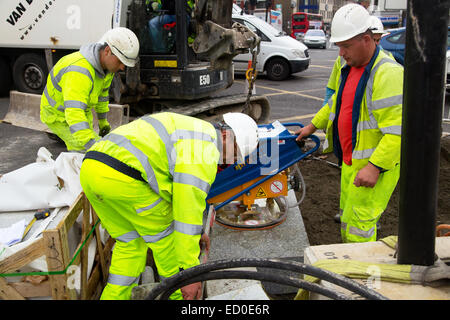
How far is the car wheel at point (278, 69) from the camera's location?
1365 centimetres

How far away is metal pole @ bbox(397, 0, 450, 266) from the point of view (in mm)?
1215

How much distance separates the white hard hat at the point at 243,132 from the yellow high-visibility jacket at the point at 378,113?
0.76 metres

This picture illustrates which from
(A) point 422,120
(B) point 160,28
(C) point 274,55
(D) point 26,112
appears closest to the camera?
(A) point 422,120

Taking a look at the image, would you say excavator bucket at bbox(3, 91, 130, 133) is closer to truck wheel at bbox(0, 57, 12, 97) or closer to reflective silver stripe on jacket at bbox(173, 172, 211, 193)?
truck wheel at bbox(0, 57, 12, 97)

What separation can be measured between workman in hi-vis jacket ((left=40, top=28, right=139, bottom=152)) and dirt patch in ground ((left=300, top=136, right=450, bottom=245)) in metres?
2.34

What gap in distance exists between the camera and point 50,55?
8.05 metres

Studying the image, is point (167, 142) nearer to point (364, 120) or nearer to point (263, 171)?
point (364, 120)

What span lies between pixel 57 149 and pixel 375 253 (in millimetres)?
6169

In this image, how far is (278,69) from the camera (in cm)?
1373

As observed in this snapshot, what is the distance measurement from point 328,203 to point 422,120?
144 inches

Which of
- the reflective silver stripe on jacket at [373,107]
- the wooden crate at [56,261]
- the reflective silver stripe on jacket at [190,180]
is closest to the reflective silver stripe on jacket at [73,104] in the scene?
the wooden crate at [56,261]

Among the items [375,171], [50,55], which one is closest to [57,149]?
[50,55]

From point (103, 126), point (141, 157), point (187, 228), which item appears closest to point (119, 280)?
point (187, 228)
